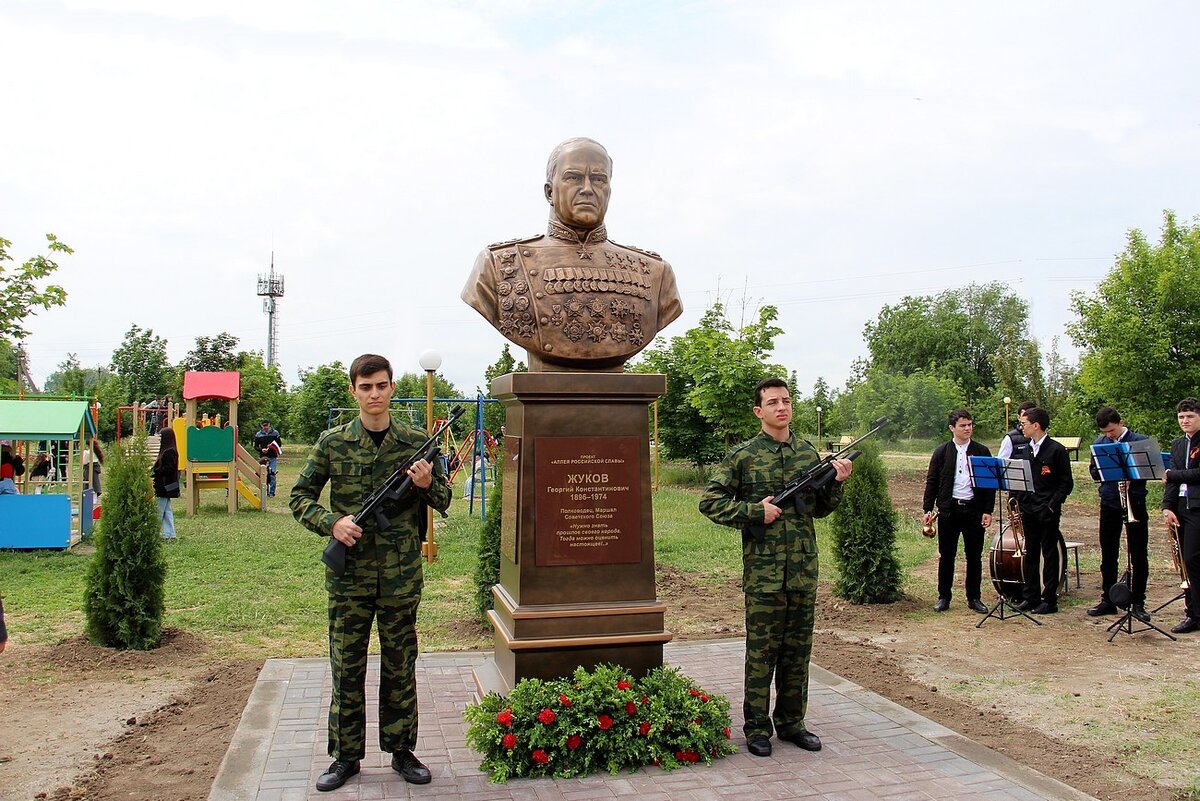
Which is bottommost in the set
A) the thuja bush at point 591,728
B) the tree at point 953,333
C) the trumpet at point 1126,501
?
the thuja bush at point 591,728

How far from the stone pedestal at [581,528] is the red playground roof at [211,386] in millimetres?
13288

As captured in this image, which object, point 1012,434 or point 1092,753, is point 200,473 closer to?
point 1012,434

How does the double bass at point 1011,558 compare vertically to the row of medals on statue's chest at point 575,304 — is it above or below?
below

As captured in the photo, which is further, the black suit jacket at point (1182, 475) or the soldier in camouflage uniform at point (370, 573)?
the black suit jacket at point (1182, 475)

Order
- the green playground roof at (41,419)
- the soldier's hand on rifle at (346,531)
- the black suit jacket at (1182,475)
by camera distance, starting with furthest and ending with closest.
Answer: the green playground roof at (41,419) → the black suit jacket at (1182,475) → the soldier's hand on rifle at (346,531)

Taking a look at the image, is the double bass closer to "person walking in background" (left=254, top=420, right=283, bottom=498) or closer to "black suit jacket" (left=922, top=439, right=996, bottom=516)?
"black suit jacket" (left=922, top=439, right=996, bottom=516)

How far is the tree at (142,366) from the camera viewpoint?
36.6m

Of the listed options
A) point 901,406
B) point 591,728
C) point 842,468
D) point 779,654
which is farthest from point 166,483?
point 901,406

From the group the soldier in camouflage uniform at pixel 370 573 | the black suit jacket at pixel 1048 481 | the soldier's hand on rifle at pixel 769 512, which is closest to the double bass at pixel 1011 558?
the black suit jacket at pixel 1048 481

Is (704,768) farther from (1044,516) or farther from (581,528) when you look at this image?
(1044,516)

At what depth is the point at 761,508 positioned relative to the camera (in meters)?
4.39

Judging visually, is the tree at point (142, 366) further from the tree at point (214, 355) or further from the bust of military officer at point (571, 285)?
the bust of military officer at point (571, 285)

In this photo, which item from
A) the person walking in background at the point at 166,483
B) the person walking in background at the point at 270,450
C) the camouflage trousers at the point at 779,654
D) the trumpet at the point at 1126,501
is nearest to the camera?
the camouflage trousers at the point at 779,654

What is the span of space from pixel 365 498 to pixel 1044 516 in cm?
620
